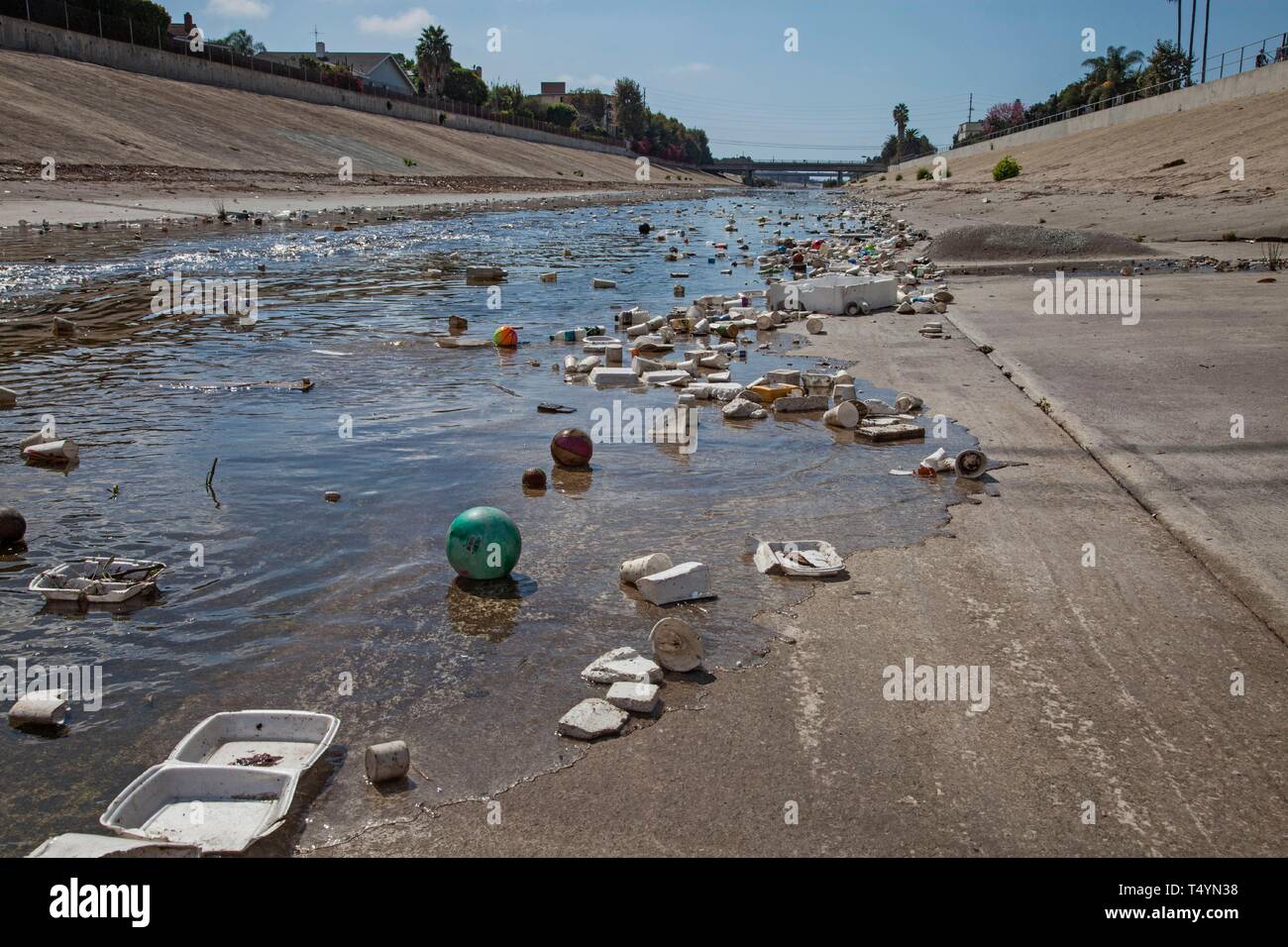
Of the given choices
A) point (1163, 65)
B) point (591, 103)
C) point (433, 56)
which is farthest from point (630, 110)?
point (1163, 65)

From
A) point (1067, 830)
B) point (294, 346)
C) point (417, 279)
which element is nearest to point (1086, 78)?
point (417, 279)

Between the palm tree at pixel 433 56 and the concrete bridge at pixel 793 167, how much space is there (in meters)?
78.6

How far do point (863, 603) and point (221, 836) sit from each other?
2384 mm

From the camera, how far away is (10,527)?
452cm

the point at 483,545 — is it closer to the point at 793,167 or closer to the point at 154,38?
the point at 154,38

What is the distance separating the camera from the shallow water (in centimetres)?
301

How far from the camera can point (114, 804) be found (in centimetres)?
256

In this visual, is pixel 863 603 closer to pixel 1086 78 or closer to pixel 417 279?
pixel 417 279

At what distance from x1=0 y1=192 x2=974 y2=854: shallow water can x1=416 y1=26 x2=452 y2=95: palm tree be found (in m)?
94.7

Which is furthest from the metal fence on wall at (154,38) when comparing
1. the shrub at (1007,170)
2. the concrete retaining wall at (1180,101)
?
the concrete retaining wall at (1180,101)

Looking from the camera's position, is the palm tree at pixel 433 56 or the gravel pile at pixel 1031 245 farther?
the palm tree at pixel 433 56

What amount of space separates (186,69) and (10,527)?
54.2 meters

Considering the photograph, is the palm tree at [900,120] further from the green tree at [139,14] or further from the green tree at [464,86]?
the green tree at [139,14]

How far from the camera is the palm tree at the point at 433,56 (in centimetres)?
9569
